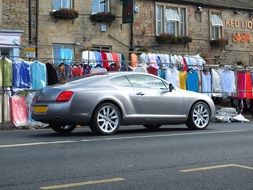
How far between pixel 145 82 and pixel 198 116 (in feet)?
5.99

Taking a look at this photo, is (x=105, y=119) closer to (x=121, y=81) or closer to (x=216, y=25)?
(x=121, y=81)

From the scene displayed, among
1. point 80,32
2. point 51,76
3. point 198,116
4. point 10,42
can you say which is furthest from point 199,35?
point 198,116

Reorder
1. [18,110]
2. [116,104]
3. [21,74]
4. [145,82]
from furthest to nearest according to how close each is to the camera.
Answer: [21,74], [18,110], [145,82], [116,104]

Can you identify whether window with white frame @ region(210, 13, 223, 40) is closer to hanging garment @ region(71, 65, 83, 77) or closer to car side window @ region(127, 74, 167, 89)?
hanging garment @ region(71, 65, 83, 77)

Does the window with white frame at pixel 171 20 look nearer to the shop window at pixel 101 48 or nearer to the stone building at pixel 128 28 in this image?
the stone building at pixel 128 28

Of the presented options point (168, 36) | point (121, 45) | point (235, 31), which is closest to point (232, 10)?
point (235, 31)

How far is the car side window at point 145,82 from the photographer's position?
41.4ft

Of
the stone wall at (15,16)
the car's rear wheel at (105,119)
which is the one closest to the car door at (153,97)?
the car's rear wheel at (105,119)

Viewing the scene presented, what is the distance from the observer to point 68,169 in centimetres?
739

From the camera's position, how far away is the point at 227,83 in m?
19.9

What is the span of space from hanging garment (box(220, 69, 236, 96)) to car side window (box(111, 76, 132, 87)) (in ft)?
26.7

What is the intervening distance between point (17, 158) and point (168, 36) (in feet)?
67.3

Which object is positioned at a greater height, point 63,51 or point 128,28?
point 128,28

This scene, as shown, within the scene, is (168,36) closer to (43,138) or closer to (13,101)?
(13,101)
